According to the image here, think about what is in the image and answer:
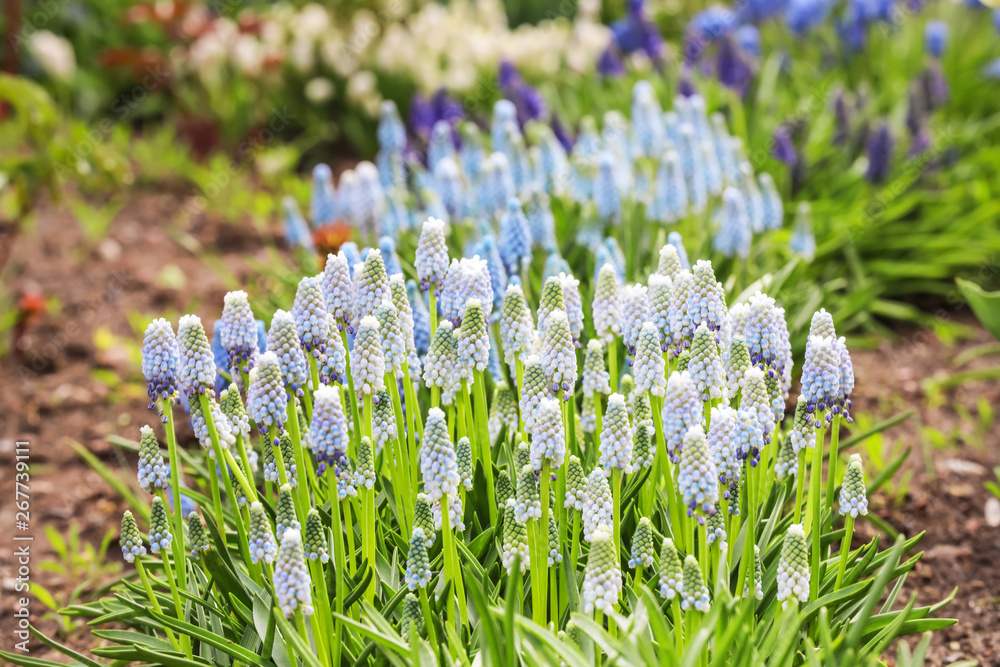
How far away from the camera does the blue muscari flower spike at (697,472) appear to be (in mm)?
2041

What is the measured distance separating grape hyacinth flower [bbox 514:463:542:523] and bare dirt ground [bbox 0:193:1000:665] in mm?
1176

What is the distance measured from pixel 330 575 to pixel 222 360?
102 centimetres

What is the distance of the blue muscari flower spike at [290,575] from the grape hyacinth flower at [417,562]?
255 millimetres

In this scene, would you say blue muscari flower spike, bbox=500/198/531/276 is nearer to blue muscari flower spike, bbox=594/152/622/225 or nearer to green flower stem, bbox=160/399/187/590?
blue muscari flower spike, bbox=594/152/622/225

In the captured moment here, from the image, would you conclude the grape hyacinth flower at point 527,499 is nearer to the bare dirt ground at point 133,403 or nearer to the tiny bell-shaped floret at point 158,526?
the tiny bell-shaped floret at point 158,526

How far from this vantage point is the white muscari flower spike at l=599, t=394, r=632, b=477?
220 centimetres

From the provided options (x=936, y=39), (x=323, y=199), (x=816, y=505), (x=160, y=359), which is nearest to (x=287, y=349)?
(x=160, y=359)

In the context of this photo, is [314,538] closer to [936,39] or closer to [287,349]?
[287,349]

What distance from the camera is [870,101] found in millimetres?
6621

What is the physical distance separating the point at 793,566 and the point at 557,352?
714mm

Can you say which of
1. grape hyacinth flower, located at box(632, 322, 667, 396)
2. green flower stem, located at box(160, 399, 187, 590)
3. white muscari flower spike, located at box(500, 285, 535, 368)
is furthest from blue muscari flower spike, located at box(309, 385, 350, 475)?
grape hyacinth flower, located at box(632, 322, 667, 396)

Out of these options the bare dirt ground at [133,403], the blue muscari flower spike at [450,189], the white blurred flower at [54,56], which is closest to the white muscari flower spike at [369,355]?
the bare dirt ground at [133,403]

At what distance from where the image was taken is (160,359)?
87.0 inches

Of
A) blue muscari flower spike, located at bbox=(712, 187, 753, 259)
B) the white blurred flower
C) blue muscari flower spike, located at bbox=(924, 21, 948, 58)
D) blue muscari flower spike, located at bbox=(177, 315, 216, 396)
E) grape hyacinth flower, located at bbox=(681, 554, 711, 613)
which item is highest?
the white blurred flower
